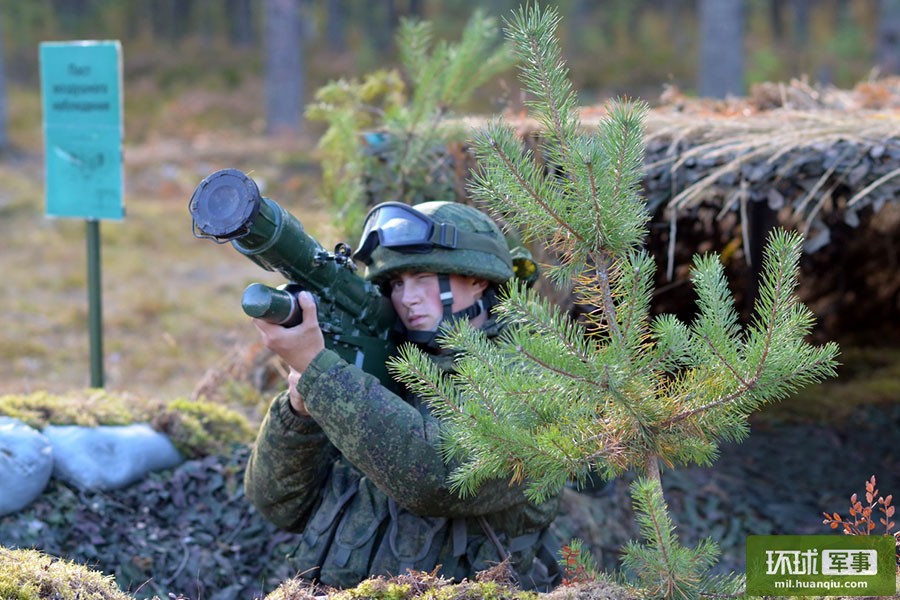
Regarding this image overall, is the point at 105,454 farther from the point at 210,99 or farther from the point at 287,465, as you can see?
the point at 210,99

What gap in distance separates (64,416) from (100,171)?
57.9 inches

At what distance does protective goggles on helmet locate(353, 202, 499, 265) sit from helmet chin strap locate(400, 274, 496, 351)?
0.42 feet

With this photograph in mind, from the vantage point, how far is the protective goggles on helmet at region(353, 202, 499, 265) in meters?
3.22

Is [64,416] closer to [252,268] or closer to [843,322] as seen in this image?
[843,322]

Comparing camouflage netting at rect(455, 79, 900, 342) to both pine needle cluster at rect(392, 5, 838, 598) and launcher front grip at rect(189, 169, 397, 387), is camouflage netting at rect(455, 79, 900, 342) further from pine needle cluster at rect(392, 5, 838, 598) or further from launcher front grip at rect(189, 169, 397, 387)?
pine needle cluster at rect(392, 5, 838, 598)

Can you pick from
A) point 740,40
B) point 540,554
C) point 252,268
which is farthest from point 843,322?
point 740,40

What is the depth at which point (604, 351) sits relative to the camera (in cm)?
229

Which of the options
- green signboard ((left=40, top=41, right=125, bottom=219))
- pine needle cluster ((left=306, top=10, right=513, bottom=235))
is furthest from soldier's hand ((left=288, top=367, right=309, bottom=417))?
green signboard ((left=40, top=41, right=125, bottom=219))

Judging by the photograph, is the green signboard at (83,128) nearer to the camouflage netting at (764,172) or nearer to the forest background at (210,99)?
the forest background at (210,99)

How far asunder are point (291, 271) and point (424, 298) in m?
0.54

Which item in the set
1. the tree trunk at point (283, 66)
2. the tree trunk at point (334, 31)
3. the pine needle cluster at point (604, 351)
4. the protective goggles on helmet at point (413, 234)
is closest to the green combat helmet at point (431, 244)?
the protective goggles on helmet at point (413, 234)

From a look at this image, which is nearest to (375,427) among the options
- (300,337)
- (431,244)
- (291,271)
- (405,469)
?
(405,469)

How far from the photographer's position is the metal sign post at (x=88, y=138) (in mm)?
5297

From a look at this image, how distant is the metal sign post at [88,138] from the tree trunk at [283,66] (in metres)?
13.2
